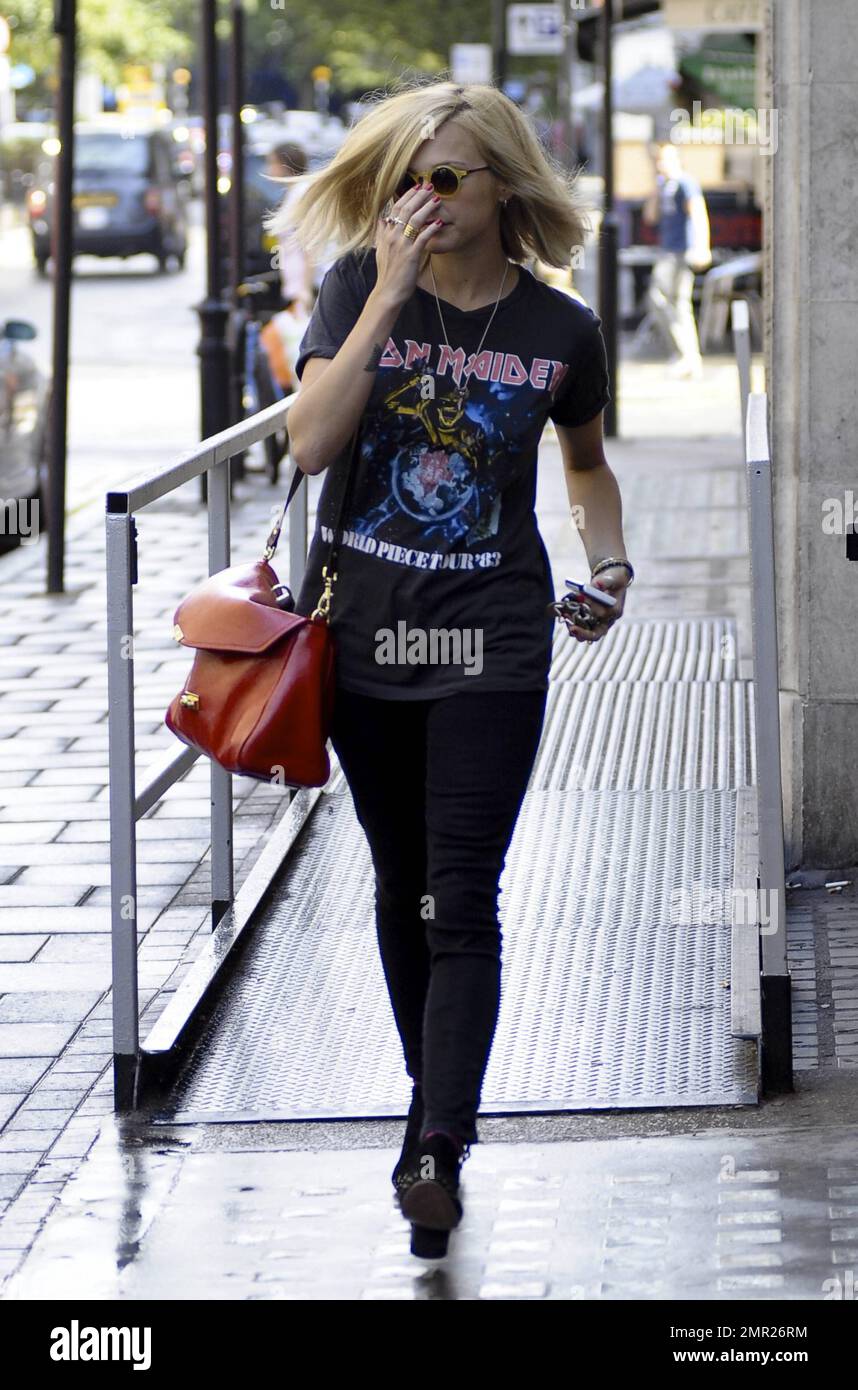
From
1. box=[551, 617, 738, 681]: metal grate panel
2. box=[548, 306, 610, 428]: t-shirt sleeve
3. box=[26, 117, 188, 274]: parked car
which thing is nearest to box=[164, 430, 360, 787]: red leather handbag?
box=[548, 306, 610, 428]: t-shirt sleeve

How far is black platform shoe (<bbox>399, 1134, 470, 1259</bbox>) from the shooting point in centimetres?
348

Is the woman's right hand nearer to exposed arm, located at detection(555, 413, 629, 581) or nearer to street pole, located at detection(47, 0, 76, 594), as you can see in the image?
exposed arm, located at detection(555, 413, 629, 581)

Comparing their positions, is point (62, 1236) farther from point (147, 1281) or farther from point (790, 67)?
point (790, 67)

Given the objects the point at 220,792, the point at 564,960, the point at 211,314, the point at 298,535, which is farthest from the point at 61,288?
the point at 564,960

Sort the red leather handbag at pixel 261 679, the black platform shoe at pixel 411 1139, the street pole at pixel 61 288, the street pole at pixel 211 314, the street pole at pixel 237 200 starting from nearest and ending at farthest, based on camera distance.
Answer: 1. the red leather handbag at pixel 261 679
2. the black platform shoe at pixel 411 1139
3. the street pole at pixel 61 288
4. the street pole at pixel 211 314
5. the street pole at pixel 237 200

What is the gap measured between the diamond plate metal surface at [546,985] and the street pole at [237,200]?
7841mm

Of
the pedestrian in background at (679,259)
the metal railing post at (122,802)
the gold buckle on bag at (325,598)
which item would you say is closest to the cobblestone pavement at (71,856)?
the metal railing post at (122,802)

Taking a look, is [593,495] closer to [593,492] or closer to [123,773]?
[593,492]

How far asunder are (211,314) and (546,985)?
28.1 ft

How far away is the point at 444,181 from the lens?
3.37m

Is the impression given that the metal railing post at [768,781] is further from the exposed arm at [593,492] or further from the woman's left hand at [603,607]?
the woman's left hand at [603,607]

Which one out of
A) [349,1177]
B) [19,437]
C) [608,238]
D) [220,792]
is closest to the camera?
[349,1177]

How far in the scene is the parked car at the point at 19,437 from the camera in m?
11.6

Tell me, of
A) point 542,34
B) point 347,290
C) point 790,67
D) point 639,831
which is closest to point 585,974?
point 639,831
